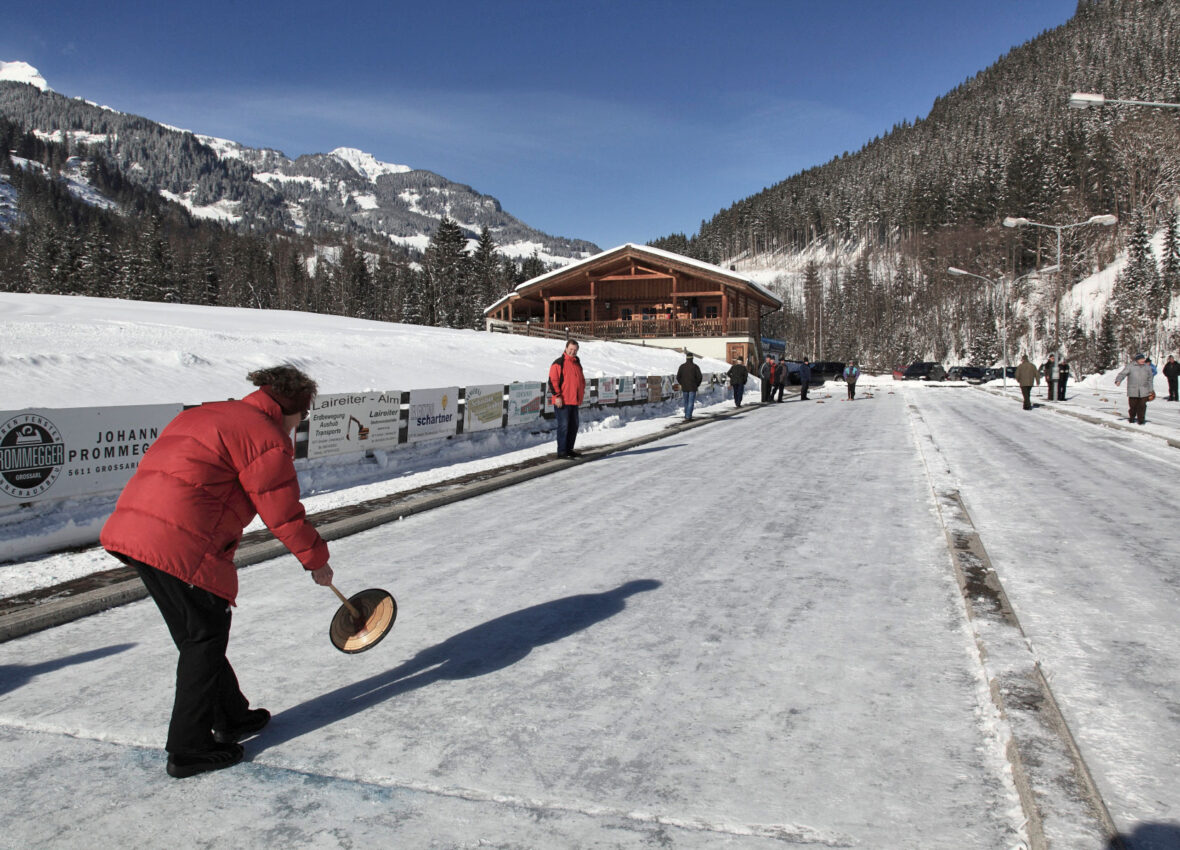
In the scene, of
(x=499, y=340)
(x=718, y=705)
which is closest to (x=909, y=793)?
(x=718, y=705)

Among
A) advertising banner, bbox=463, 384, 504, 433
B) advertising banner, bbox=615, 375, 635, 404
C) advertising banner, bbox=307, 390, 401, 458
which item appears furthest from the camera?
advertising banner, bbox=615, 375, 635, 404

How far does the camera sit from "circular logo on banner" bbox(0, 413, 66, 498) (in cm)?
631

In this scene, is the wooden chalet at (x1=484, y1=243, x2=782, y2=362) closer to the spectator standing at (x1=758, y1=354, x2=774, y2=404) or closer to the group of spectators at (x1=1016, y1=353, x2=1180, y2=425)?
the spectator standing at (x1=758, y1=354, x2=774, y2=404)

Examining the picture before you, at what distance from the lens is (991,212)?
367 feet

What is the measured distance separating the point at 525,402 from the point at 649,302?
36421 millimetres

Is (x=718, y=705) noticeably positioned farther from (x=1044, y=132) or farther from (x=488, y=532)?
(x=1044, y=132)

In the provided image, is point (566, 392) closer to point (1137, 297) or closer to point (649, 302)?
point (649, 302)

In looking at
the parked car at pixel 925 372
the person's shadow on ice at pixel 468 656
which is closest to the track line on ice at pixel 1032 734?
the person's shadow on ice at pixel 468 656

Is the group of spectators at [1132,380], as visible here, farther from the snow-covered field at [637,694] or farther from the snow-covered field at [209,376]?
the snow-covered field at [637,694]

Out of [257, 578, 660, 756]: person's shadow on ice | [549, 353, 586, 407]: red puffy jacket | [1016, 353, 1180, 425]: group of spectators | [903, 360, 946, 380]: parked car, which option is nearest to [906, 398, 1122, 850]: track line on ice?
[257, 578, 660, 756]: person's shadow on ice

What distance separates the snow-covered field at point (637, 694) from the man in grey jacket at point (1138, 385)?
12107 millimetres

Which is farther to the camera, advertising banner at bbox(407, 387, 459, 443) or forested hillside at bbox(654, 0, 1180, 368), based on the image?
forested hillside at bbox(654, 0, 1180, 368)

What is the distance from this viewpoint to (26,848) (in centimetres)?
244

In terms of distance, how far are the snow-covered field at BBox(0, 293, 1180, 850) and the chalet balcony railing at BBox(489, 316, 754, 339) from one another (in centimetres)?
4036
